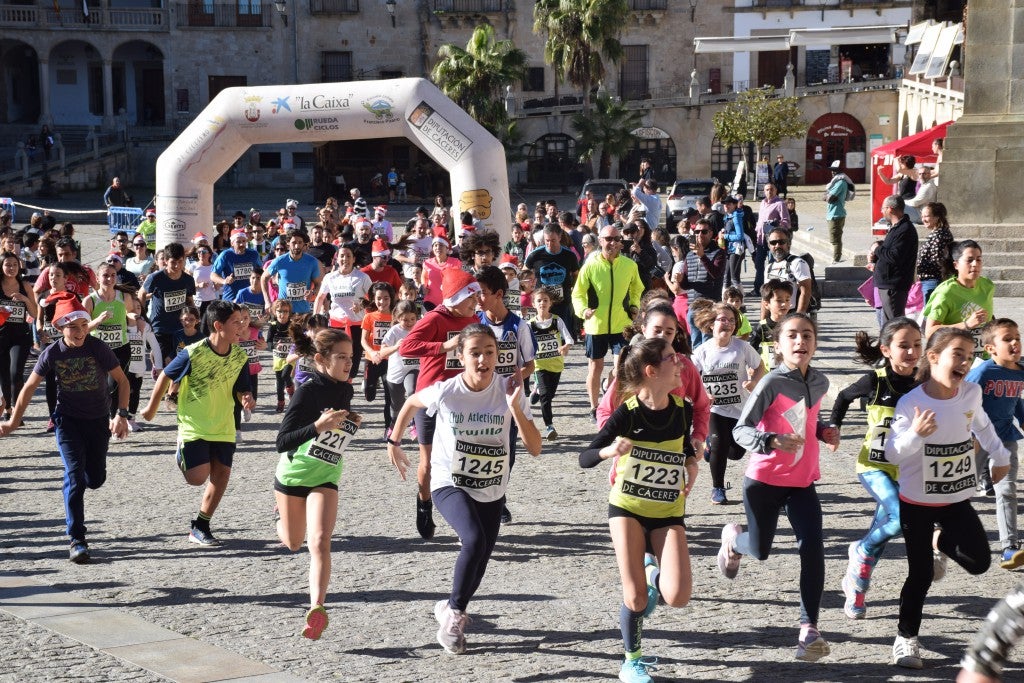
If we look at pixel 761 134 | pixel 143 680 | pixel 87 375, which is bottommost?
pixel 143 680

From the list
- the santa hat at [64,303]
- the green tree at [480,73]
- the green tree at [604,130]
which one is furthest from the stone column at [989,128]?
the green tree at [604,130]

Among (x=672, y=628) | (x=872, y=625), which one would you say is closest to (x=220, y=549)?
(x=672, y=628)

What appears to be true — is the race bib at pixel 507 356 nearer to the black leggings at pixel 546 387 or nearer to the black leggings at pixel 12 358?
the black leggings at pixel 546 387

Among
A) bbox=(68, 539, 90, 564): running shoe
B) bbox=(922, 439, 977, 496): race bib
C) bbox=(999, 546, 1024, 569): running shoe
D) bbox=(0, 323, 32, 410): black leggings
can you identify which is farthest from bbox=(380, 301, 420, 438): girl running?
bbox=(922, 439, 977, 496): race bib

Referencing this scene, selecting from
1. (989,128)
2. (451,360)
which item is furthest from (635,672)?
(989,128)

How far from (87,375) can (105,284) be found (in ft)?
11.9

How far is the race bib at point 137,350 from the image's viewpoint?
43.4 ft

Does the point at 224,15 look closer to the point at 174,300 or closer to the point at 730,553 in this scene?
the point at 174,300

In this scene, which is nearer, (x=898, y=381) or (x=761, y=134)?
(x=898, y=381)

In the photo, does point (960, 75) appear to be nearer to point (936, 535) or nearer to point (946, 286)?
point (946, 286)

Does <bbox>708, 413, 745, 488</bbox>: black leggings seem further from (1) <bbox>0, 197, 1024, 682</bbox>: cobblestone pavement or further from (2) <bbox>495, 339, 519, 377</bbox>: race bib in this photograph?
(2) <bbox>495, 339, 519, 377</bbox>: race bib

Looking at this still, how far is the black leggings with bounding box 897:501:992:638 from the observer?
6.43 metres

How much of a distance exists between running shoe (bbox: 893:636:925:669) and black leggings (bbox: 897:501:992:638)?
0.10 feet

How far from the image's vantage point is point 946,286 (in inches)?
395
